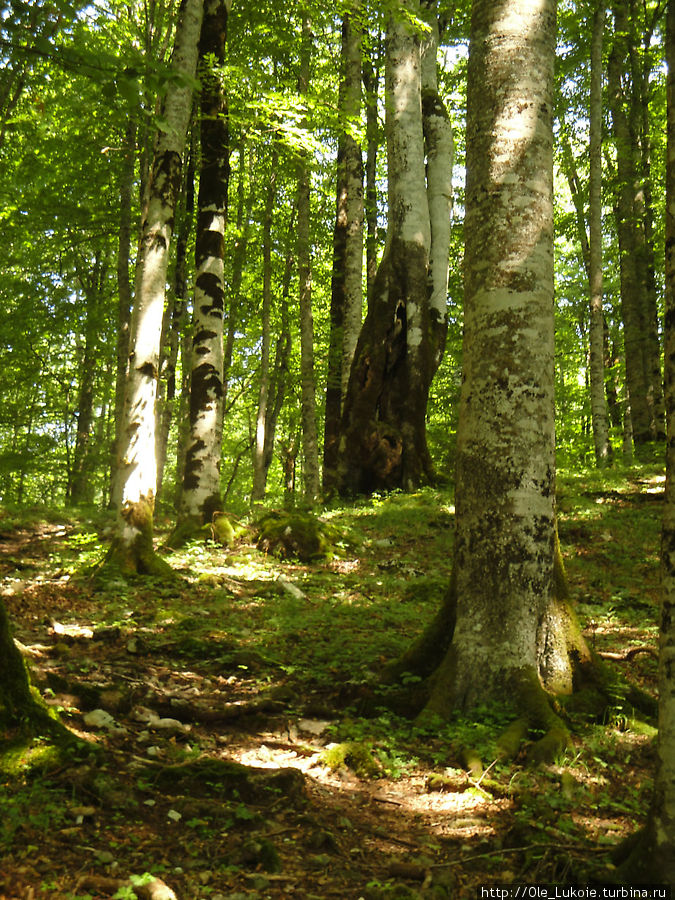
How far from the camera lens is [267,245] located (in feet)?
62.8

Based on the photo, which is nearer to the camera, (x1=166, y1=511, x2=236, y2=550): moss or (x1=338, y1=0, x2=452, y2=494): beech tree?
(x1=166, y1=511, x2=236, y2=550): moss

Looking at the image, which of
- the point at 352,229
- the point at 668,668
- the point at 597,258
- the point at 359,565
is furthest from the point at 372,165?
the point at 668,668

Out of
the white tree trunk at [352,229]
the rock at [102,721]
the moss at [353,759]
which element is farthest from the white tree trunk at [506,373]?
the white tree trunk at [352,229]

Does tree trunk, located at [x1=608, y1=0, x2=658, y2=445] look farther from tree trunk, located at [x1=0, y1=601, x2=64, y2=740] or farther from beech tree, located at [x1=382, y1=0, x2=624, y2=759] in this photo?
tree trunk, located at [x1=0, y1=601, x2=64, y2=740]

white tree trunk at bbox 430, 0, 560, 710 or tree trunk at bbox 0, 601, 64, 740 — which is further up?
white tree trunk at bbox 430, 0, 560, 710

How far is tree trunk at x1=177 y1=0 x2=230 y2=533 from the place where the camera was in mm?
10344

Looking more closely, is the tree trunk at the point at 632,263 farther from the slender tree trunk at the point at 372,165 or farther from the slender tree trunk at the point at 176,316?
the slender tree trunk at the point at 176,316

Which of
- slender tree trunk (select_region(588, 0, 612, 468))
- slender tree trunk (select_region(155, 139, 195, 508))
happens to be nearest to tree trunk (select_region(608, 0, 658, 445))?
slender tree trunk (select_region(588, 0, 612, 468))

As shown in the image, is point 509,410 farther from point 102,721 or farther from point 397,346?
point 397,346

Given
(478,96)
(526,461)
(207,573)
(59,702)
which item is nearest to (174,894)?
(59,702)

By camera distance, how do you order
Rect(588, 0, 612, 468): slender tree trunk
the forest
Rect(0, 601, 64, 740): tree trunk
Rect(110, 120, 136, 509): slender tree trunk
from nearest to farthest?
1. the forest
2. Rect(0, 601, 64, 740): tree trunk
3. Rect(588, 0, 612, 468): slender tree trunk
4. Rect(110, 120, 136, 509): slender tree trunk

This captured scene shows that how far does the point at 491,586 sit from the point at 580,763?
46.9 inches

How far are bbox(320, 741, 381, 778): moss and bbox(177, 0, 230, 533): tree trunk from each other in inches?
257

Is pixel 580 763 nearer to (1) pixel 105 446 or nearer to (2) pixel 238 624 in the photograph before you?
(2) pixel 238 624
